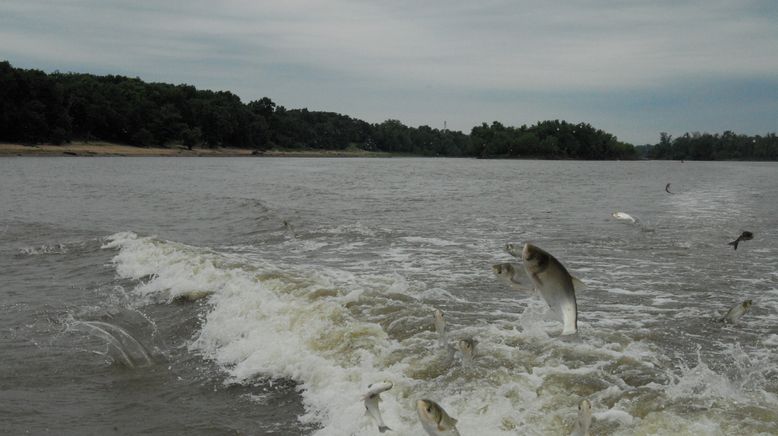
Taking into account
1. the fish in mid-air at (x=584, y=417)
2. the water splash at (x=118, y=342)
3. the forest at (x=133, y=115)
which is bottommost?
the water splash at (x=118, y=342)

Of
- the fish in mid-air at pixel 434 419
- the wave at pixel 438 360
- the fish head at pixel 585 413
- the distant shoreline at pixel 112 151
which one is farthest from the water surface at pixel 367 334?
the distant shoreline at pixel 112 151

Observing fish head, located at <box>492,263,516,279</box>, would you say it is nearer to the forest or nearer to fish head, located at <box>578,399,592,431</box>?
fish head, located at <box>578,399,592,431</box>

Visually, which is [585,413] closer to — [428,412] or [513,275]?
[513,275]

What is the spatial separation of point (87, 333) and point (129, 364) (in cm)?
173

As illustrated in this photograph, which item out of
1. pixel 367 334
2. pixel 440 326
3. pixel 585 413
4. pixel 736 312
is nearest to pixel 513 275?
pixel 585 413

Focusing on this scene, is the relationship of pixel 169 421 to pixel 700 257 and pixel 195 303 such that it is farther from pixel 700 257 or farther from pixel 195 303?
pixel 700 257

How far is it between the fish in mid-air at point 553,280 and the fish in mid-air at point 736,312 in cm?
604

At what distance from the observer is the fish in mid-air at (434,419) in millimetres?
3947

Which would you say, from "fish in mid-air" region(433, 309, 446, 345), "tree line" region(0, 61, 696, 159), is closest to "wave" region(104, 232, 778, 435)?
"fish in mid-air" region(433, 309, 446, 345)

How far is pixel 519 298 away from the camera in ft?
35.2

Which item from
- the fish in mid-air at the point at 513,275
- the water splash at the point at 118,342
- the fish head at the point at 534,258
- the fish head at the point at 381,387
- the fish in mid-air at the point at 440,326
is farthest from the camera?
the water splash at the point at 118,342

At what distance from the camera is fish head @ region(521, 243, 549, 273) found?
444 centimetres

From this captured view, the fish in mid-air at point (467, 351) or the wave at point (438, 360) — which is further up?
the fish in mid-air at point (467, 351)

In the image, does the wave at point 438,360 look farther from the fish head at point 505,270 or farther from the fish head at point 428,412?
the fish head at point 428,412
